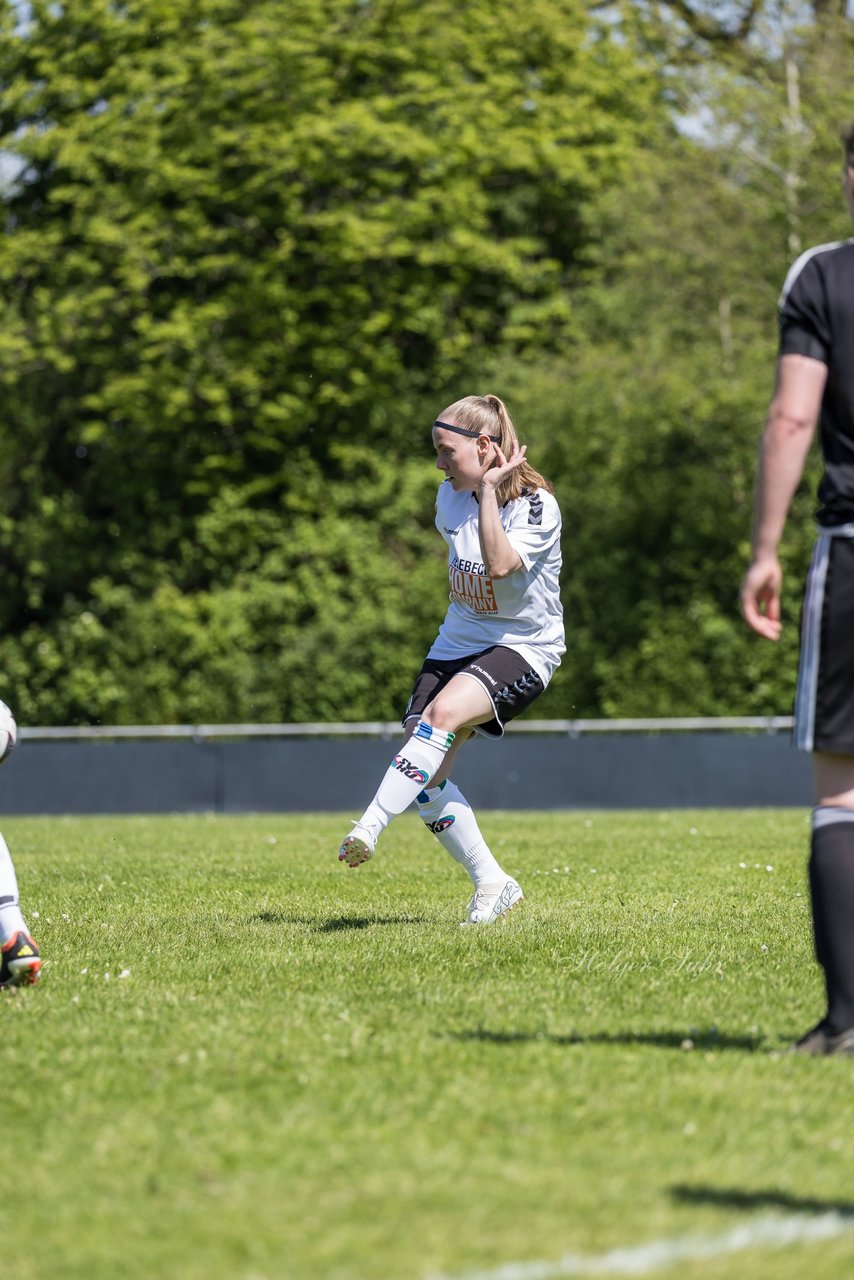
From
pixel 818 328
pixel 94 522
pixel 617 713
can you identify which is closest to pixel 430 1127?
pixel 818 328

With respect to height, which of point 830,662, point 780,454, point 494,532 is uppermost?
point 780,454

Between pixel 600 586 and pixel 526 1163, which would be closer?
pixel 526 1163

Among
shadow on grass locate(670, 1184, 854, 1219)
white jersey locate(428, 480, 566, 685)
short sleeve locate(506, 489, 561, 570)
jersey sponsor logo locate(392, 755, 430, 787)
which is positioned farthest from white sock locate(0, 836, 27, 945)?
shadow on grass locate(670, 1184, 854, 1219)

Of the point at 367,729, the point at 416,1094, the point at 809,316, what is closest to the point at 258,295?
the point at 367,729

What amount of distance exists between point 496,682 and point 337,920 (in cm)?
127

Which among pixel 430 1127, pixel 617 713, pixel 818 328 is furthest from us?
pixel 617 713

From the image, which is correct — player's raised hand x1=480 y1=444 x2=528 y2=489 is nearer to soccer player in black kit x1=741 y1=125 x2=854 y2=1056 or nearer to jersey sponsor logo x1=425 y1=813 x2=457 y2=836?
jersey sponsor logo x1=425 y1=813 x2=457 y2=836

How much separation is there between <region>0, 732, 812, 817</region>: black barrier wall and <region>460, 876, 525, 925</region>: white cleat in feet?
44.4

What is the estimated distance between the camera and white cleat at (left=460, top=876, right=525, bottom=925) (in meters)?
7.09

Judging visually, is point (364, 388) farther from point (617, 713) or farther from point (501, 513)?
point (501, 513)

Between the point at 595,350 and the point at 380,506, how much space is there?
4212mm

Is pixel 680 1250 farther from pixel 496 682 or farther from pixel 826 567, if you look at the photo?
pixel 496 682

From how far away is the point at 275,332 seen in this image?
26609mm

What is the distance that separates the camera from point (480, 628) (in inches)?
284
